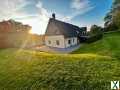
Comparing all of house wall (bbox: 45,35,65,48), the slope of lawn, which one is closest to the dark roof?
house wall (bbox: 45,35,65,48)

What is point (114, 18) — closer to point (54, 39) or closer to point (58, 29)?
point (58, 29)

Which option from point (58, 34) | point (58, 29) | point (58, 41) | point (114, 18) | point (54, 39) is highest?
point (114, 18)

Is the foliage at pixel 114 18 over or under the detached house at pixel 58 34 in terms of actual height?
over

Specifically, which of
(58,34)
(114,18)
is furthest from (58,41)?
(114,18)

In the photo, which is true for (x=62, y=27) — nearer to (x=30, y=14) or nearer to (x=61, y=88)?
(x=30, y=14)

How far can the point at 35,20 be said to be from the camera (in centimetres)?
699

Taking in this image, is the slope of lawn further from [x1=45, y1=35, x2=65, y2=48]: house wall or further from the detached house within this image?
the detached house

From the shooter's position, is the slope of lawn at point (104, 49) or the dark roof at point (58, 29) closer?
the slope of lawn at point (104, 49)

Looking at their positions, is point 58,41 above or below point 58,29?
below

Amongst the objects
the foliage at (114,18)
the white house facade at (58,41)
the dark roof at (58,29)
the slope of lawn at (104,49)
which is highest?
the foliage at (114,18)

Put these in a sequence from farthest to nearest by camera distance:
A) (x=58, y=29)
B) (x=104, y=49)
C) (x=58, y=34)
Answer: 1. (x=58, y=34)
2. (x=58, y=29)
3. (x=104, y=49)

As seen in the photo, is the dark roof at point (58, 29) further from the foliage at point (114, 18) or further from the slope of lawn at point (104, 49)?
the foliage at point (114, 18)

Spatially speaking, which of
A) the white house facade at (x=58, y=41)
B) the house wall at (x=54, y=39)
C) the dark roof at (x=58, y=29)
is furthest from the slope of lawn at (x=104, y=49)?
the dark roof at (x=58, y=29)

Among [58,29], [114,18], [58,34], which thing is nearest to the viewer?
[58,29]
